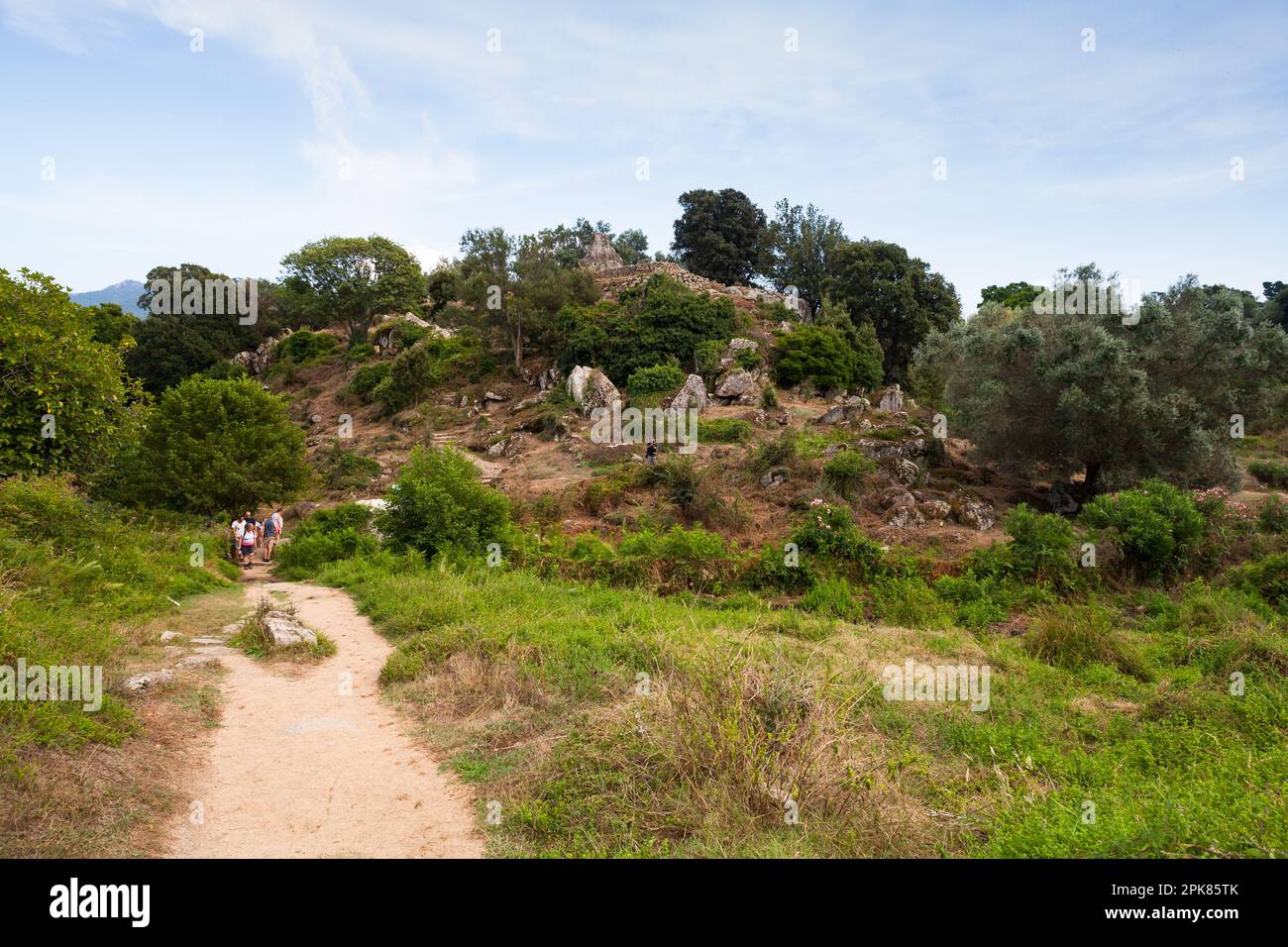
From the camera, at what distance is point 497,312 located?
3947 cm

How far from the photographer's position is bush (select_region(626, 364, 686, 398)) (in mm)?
32312

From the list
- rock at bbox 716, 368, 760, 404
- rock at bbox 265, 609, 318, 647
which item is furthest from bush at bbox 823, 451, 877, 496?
rock at bbox 265, 609, 318, 647

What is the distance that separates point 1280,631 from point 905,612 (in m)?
4.71

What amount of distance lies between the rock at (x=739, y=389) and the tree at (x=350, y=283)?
30.7m

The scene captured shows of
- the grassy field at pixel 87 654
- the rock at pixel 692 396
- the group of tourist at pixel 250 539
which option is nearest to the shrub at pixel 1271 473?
the rock at pixel 692 396

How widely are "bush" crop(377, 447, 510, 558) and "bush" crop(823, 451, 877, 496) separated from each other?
367 inches

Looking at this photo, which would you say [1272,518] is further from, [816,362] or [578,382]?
[578,382]

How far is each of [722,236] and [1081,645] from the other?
4871 cm

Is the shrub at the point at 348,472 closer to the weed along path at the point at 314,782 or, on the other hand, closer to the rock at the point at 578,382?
the rock at the point at 578,382

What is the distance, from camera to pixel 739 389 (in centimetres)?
3178

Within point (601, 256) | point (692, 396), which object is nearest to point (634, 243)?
point (601, 256)

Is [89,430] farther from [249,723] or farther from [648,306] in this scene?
[648,306]

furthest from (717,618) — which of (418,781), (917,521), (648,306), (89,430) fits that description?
(648,306)

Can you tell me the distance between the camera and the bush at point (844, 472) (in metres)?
19.5
